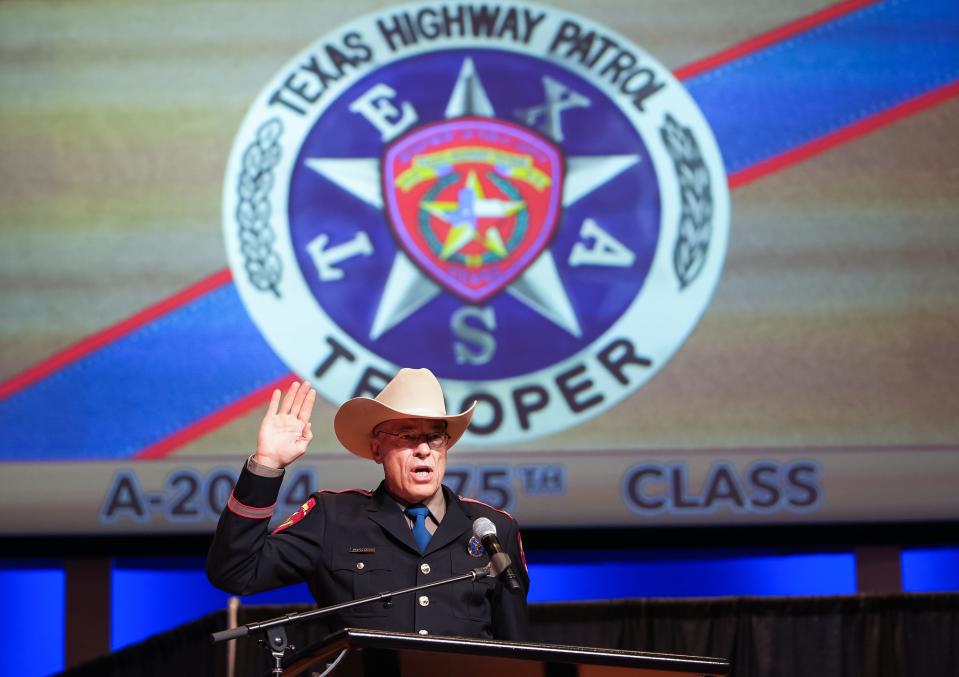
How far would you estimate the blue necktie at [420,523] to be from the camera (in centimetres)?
242

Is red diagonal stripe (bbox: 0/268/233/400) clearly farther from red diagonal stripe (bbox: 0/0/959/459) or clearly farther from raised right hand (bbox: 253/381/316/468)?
raised right hand (bbox: 253/381/316/468)

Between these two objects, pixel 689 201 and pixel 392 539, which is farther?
pixel 689 201

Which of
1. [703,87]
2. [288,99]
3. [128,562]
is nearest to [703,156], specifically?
[703,87]

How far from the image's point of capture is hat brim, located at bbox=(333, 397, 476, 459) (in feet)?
7.98

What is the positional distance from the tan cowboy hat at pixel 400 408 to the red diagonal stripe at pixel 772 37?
7.53 feet

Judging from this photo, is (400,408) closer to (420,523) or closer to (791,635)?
(420,523)

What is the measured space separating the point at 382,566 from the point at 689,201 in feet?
7.75

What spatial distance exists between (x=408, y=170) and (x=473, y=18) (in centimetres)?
61

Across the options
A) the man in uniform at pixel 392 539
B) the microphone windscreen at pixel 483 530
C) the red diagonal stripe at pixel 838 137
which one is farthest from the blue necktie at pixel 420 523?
the red diagonal stripe at pixel 838 137

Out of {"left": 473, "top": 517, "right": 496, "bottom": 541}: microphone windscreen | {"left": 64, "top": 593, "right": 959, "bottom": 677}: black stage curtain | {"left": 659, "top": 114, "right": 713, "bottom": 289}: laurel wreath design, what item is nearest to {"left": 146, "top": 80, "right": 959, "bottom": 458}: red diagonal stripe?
{"left": 659, "top": 114, "right": 713, "bottom": 289}: laurel wreath design

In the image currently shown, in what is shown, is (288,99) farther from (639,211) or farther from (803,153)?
(803,153)

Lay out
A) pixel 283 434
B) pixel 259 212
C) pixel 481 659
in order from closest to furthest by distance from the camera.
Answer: pixel 481 659 < pixel 283 434 < pixel 259 212

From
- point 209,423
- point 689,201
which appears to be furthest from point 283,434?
point 689,201

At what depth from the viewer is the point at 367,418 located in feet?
8.23
